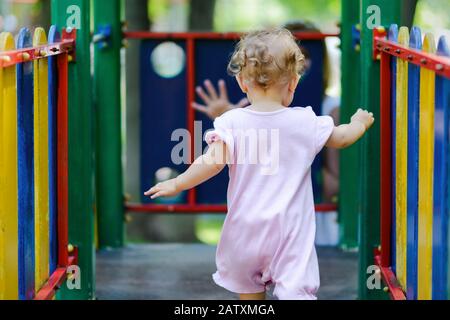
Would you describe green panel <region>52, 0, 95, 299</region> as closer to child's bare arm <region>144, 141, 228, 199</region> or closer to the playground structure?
the playground structure

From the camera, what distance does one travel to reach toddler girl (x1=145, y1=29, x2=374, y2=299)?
12.6ft

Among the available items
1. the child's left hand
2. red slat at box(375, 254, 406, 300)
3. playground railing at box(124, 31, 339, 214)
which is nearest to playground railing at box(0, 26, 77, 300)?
the child's left hand

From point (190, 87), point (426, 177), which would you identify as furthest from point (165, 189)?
point (190, 87)

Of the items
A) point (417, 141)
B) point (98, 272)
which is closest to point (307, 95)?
point (98, 272)

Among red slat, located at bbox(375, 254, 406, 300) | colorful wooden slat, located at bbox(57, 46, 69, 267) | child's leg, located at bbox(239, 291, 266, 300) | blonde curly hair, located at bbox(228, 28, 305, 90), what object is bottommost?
red slat, located at bbox(375, 254, 406, 300)

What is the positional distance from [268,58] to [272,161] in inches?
14.6

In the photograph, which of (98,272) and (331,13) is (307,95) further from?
(331,13)

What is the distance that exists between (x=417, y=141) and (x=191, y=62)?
10.3 ft

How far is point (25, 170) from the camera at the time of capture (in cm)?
394

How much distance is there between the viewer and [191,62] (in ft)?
22.5

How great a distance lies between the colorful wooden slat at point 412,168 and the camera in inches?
155

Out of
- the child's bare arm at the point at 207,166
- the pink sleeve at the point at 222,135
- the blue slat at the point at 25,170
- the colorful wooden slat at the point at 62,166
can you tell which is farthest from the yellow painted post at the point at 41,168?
the pink sleeve at the point at 222,135

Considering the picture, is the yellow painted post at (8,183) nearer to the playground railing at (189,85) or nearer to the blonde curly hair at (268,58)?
the blonde curly hair at (268,58)

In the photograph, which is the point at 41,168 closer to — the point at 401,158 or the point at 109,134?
the point at 401,158
